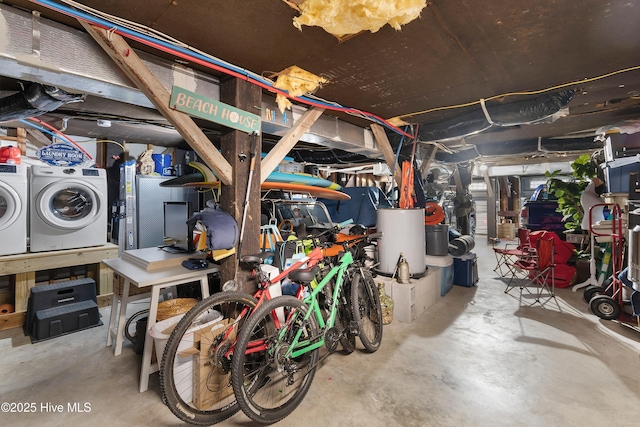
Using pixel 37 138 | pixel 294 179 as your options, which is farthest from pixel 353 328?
pixel 37 138

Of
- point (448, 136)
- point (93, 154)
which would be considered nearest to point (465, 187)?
point (448, 136)

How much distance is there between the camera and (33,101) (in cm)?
203

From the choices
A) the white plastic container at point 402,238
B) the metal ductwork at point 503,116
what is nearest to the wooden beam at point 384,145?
the metal ductwork at point 503,116

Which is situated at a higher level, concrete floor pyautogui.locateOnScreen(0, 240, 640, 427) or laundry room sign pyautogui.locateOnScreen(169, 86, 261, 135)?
laundry room sign pyautogui.locateOnScreen(169, 86, 261, 135)

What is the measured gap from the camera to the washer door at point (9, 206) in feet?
9.93

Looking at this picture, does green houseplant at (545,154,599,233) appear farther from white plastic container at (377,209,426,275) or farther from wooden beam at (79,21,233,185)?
wooden beam at (79,21,233,185)

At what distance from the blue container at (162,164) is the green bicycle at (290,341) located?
4.01 meters

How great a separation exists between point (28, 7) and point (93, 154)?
400cm

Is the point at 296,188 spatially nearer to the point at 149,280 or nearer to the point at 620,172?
the point at 149,280

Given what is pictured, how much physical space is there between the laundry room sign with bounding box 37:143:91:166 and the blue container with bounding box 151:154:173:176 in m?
0.96

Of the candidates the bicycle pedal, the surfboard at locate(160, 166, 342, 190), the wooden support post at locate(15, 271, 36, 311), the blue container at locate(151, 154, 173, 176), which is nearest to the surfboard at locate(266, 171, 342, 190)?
the surfboard at locate(160, 166, 342, 190)

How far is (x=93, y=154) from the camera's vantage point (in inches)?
190

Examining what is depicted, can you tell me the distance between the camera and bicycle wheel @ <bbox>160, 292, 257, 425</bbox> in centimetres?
171

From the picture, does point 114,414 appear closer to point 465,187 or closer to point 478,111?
point 478,111
